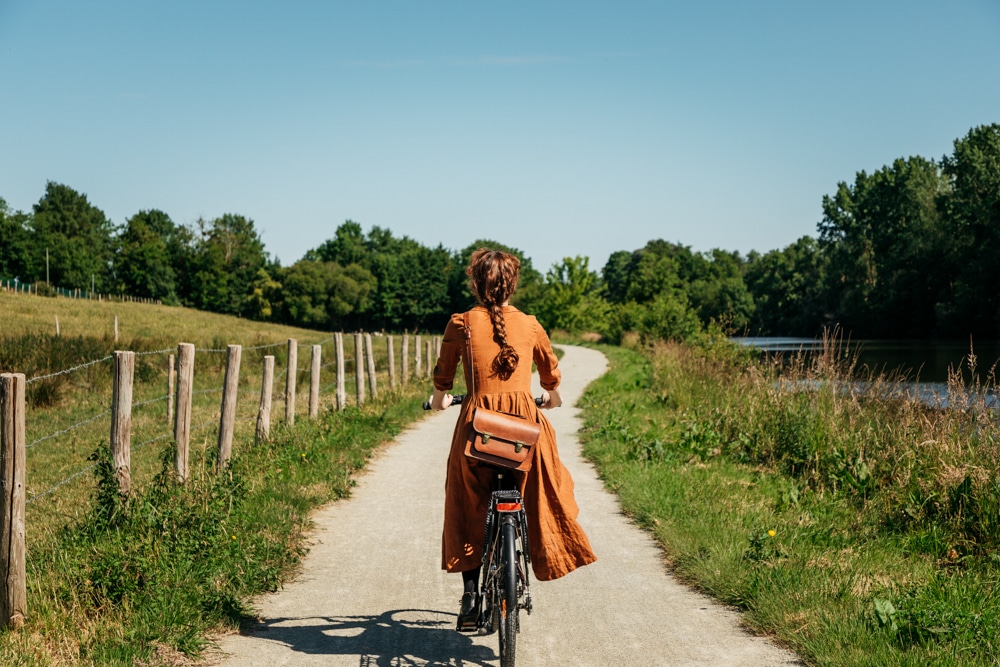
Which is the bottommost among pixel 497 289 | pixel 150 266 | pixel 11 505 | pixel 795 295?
pixel 11 505

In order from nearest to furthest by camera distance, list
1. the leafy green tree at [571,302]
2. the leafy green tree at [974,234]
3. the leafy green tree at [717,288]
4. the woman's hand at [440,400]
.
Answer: the woman's hand at [440,400] → the leafy green tree at [974,234] → the leafy green tree at [571,302] → the leafy green tree at [717,288]

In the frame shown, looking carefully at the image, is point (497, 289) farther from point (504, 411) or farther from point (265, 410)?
point (265, 410)

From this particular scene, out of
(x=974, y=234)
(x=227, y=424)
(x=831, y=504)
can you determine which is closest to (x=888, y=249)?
(x=974, y=234)

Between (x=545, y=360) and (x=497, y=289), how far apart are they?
18.5 inches

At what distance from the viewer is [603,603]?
16.6 ft

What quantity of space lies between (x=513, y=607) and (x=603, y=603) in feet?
5.00

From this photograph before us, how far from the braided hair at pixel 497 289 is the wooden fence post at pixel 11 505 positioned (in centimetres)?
266

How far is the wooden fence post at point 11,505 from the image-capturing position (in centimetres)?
447

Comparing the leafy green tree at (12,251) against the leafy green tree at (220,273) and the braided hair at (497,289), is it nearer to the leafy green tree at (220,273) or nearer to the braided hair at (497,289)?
the leafy green tree at (220,273)

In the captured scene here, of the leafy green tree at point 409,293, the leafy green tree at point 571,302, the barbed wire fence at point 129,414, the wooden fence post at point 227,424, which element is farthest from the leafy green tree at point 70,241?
the wooden fence post at point 227,424

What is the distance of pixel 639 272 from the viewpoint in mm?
79438

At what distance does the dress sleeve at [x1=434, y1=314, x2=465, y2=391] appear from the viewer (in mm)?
4008

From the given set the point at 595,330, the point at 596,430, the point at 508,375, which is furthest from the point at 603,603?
the point at 595,330

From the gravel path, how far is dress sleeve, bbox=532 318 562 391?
1.40 meters
